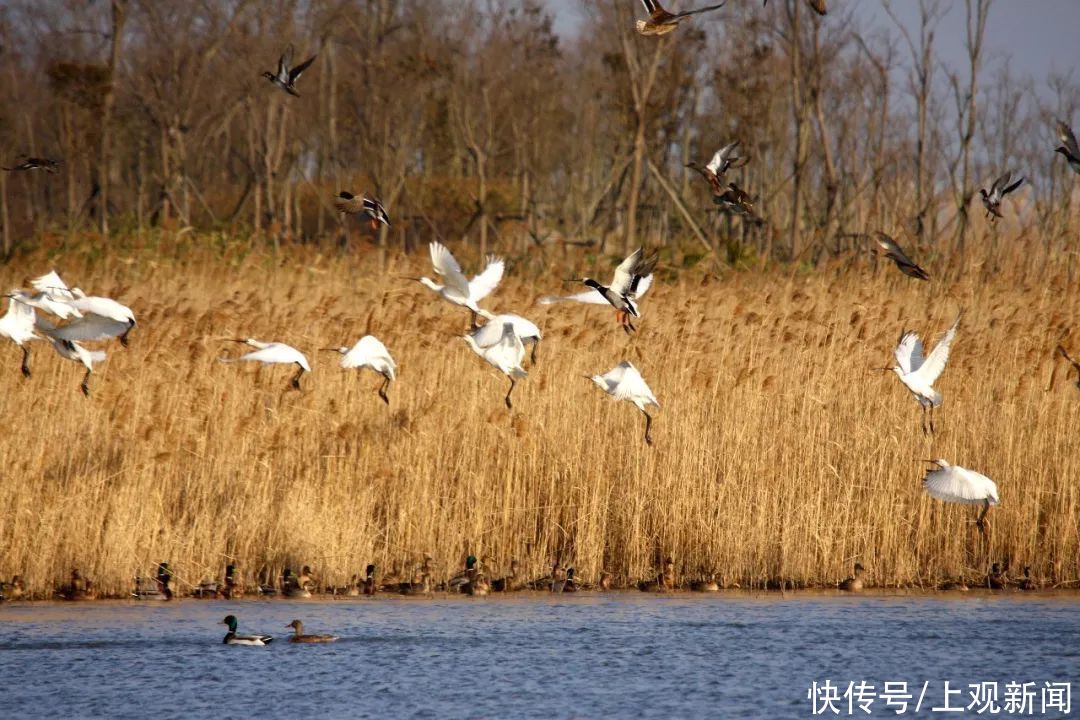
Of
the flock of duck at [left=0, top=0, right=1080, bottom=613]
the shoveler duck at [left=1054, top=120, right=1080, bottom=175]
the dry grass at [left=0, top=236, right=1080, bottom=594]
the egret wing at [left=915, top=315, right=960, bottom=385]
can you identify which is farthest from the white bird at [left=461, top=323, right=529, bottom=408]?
the shoveler duck at [left=1054, top=120, right=1080, bottom=175]

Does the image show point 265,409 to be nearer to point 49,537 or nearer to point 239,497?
point 239,497

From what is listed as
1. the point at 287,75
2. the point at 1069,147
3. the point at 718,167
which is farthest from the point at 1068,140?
the point at 287,75

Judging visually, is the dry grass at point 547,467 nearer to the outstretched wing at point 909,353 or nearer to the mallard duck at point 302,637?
the outstretched wing at point 909,353

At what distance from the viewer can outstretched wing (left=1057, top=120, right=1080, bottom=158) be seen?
8.20 meters

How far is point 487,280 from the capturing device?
9.39 metres

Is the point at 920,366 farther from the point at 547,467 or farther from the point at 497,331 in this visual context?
the point at 547,467

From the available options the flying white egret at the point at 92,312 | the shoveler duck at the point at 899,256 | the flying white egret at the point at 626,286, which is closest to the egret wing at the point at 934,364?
the shoveler duck at the point at 899,256

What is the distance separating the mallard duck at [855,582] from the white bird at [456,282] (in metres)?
2.79

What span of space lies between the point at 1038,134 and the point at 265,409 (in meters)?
25.9

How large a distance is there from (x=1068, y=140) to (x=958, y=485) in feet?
6.65

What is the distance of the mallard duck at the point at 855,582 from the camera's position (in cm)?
922

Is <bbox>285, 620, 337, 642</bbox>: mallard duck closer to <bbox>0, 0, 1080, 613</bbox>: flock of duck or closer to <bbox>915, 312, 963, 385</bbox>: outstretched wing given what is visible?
<bbox>0, 0, 1080, 613</bbox>: flock of duck

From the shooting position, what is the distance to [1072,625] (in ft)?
26.4

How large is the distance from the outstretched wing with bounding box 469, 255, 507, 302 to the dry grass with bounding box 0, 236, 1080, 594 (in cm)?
103
